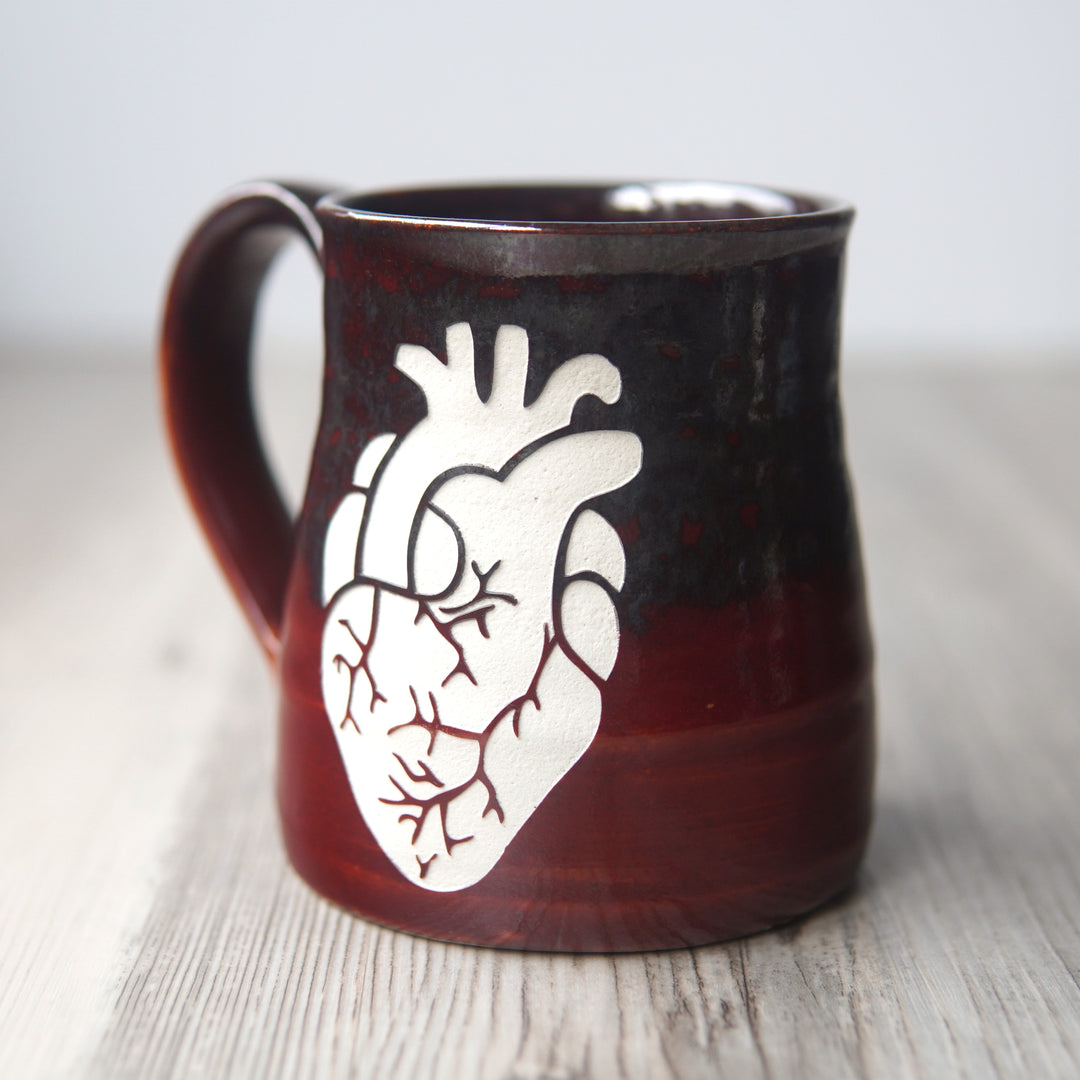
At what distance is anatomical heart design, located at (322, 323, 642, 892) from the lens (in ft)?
1.40

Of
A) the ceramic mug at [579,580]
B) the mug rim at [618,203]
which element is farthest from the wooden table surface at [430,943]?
the mug rim at [618,203]

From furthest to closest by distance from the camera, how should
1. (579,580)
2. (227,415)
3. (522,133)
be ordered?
(522,133), (227,415), (579,580)

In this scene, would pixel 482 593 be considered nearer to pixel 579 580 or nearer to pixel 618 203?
pixel 579 580

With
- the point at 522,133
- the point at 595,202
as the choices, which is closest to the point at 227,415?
the point at 595,202

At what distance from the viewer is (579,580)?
0.43 meters

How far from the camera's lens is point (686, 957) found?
46 cm

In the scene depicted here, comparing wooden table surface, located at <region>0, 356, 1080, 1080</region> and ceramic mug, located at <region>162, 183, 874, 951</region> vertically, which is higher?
ceramic mug, located at <region>162, 183, 874, 951</region>

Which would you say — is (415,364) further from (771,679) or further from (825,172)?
(825,172)

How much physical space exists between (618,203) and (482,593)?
200 mm

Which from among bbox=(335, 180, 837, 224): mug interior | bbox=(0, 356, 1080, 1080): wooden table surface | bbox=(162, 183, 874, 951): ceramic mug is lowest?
bbox=(0, 356, 1080, 1080): wooden table surface

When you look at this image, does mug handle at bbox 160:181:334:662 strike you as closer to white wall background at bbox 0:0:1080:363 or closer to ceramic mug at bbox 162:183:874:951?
ceramic mug at bbox 162:183:874:951

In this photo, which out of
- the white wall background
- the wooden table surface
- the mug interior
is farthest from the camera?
the white wall background

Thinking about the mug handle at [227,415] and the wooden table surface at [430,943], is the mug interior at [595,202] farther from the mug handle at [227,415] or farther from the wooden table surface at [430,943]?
the wooden table surface at [430,943]

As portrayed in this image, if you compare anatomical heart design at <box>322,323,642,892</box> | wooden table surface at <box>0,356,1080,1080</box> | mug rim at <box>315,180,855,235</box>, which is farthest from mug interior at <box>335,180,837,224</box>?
wooden table surface at <box>0,356,1080,1080</box>
